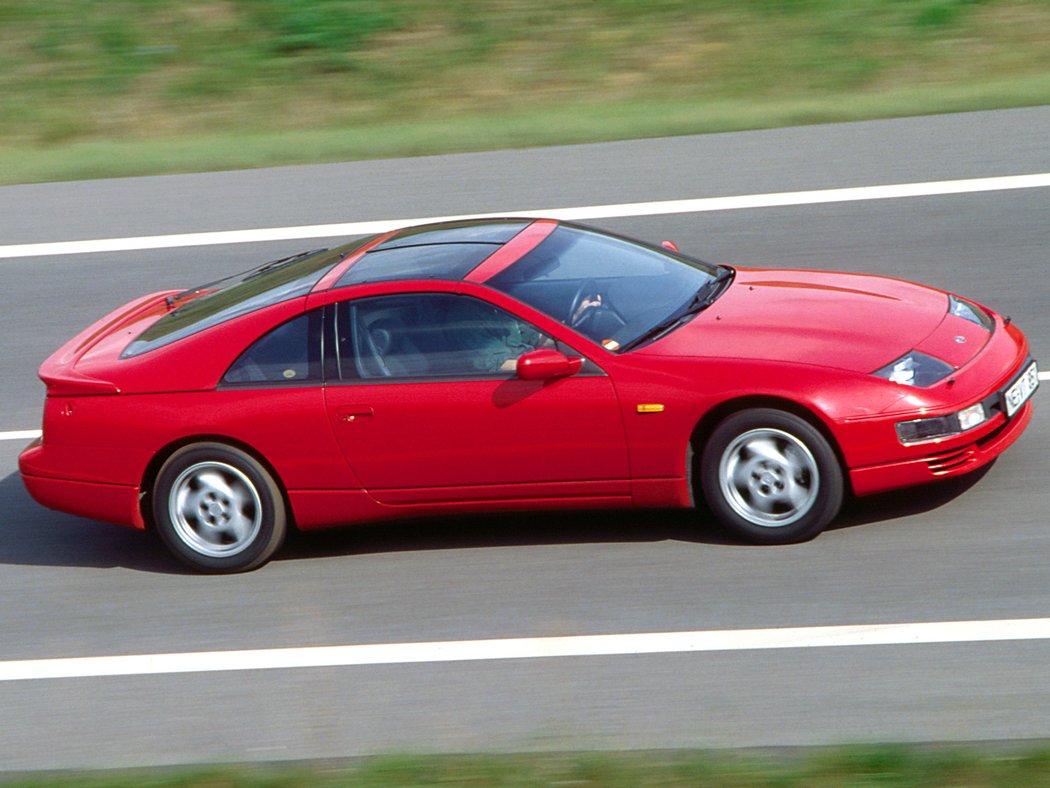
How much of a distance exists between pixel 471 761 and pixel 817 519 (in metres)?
2.19

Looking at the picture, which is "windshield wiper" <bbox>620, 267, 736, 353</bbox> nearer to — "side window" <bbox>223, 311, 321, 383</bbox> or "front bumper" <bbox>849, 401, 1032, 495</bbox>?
"front bumper" <bbox>849, 401, 1032, 495</bbox>

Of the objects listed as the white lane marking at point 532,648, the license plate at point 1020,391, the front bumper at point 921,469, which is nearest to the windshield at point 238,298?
the white lane marking at point 532,648

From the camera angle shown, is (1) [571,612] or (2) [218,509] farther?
(2) [218,509]

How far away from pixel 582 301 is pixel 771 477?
3.96 feet

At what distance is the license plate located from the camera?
652 cm

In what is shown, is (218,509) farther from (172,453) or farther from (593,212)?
(593,212)

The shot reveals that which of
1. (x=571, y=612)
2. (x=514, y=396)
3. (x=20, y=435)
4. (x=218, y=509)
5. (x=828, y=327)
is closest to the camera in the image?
(x=571, y=612)

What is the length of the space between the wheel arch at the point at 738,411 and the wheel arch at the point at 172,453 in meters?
1.91

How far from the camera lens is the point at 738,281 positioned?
24.2 ft

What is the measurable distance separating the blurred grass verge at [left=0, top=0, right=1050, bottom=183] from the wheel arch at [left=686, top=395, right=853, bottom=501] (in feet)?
19.2

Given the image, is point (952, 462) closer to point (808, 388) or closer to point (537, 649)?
point (808, 388)

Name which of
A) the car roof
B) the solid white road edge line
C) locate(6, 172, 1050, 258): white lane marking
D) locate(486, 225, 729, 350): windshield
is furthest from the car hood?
the solid white road edge line

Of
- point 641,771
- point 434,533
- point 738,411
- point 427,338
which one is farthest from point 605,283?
point 641,771

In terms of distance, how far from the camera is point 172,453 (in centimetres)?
695
